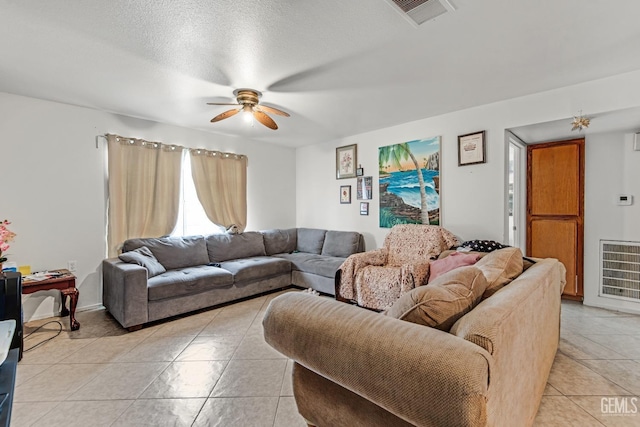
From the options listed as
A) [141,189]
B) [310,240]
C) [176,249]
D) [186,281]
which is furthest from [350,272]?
[141,189]

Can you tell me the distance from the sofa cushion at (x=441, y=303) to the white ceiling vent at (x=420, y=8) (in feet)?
5.02

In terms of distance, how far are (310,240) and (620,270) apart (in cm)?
402

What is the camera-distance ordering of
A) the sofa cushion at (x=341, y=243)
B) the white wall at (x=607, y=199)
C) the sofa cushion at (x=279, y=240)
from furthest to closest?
the sofa cushion at (x=279, y=240) < the sofa cushion at (x=341, y=243) < the white wall at (x=607, y=199)

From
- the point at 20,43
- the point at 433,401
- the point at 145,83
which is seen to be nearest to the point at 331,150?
the point at 145,83

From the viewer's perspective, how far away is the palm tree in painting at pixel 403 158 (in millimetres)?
3947

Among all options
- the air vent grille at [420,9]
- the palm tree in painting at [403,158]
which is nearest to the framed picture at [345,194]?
the palm tree in painting at [403,158]

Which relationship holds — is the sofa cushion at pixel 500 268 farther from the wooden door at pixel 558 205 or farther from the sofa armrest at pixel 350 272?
the wooden door at pixel 558 205

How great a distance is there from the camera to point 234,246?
14.5 ft

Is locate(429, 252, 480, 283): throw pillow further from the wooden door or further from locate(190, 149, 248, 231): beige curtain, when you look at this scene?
locate(190, 149, 248, 231): beige curtain

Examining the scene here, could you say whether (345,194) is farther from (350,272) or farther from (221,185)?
(221,185)

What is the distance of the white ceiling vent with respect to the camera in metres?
1.68

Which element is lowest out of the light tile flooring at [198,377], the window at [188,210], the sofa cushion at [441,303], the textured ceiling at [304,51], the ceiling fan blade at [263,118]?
the light tile flooring at [198,377]

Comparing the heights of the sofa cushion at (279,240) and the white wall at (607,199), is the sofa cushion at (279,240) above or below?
below

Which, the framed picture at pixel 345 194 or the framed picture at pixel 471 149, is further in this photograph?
the framed picture at pixel 345 194
